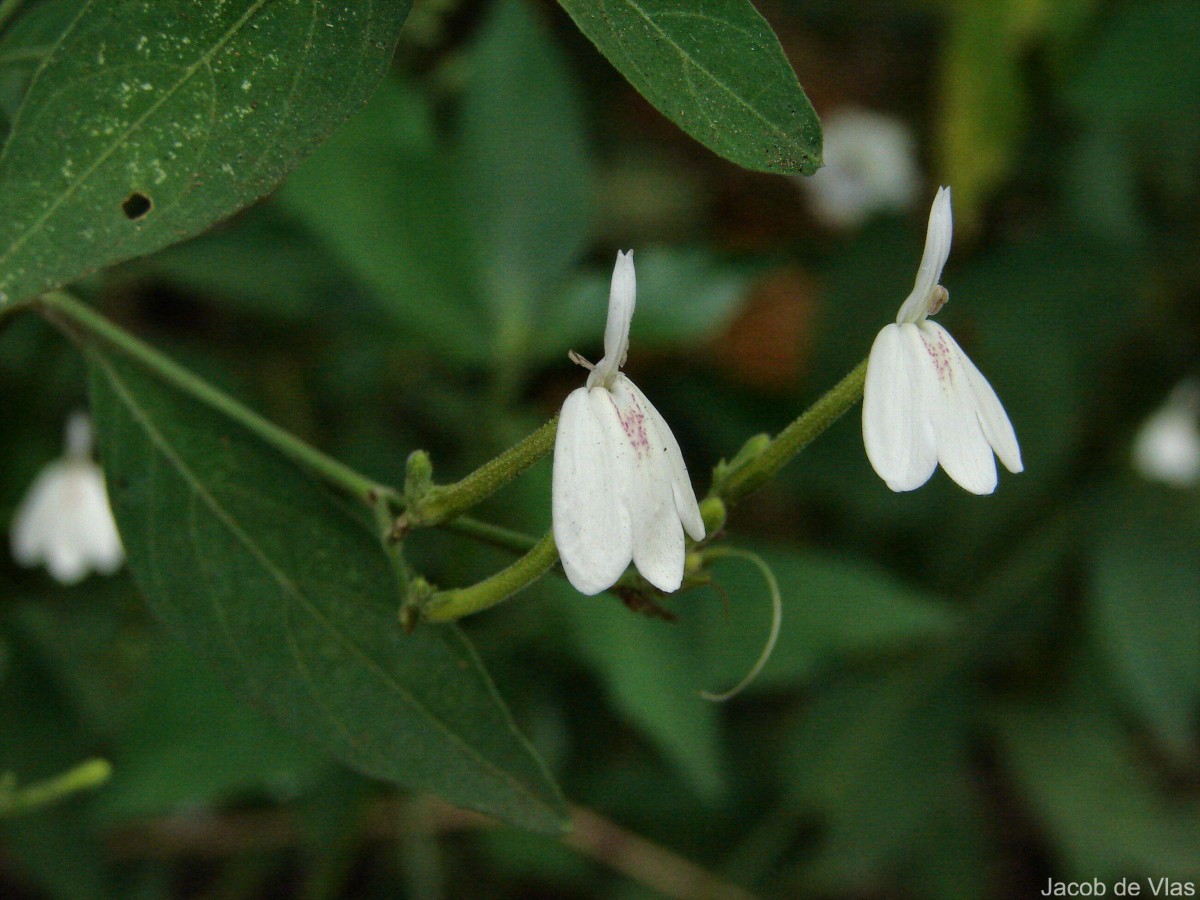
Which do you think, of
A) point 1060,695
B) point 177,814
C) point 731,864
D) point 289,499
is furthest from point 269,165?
point 1060,695

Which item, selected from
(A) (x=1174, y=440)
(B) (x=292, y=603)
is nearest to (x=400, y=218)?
(B) (x=292, y=603)

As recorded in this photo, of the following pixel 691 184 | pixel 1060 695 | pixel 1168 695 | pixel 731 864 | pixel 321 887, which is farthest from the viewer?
pixel 691 184

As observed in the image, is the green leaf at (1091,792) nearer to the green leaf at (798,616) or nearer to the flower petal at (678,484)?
the green leaf at (798,616)

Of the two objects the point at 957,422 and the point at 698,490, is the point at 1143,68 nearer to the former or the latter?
the point at 698,490

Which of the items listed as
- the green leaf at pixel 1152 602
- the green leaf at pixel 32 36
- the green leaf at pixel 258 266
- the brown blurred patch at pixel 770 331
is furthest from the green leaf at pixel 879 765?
the green leaf at pixel 32 36

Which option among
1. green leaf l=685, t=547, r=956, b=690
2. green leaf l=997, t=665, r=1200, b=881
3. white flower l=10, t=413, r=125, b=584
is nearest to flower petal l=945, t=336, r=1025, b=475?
green leaf l=685, t=547, r=956, b=690

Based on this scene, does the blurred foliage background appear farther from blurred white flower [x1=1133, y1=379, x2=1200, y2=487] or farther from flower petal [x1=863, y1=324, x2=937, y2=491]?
flower petal [x1=863, y1=324, x2=937, y2=491]

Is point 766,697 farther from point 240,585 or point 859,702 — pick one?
point 240,585
